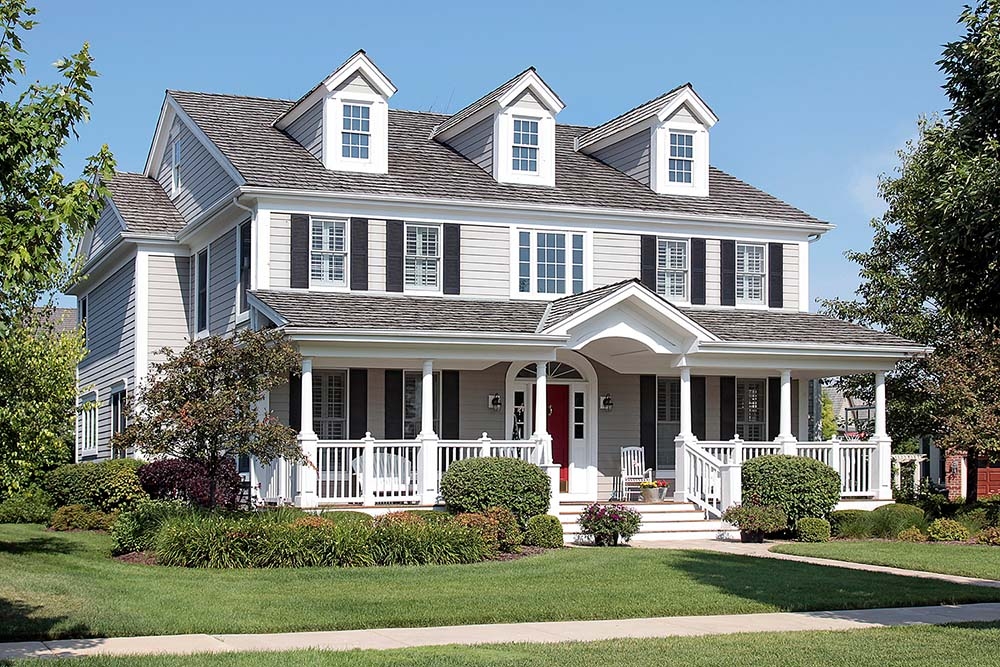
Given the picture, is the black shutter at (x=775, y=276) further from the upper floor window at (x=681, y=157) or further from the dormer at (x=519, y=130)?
the dormer at (x=519, y=130)

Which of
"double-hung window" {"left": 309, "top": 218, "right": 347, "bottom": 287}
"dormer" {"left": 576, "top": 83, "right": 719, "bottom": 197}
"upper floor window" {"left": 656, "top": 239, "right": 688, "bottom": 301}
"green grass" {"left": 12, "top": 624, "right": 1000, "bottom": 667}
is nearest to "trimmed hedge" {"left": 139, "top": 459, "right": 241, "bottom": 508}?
"double-hung window" {"left": 309, "top": 218, "right": 347, "bottom": 287}

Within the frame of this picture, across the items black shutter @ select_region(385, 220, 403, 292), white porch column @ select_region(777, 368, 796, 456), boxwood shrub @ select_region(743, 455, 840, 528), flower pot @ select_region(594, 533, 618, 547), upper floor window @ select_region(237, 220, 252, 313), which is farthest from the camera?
white porch column @ select_region(777, 368, 796, 456)

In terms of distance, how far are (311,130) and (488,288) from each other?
4929 millimetres

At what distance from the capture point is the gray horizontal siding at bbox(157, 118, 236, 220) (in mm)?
26159

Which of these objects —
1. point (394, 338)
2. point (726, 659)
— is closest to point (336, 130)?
point (394, 338)

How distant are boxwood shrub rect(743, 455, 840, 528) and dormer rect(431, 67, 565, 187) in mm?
7588

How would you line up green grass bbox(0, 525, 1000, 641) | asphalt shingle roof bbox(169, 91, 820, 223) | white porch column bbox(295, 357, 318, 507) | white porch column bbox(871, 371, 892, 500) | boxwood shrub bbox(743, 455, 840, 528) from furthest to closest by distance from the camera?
white porch column bbox(871, 371, 892, 500), asphalt shingle roof bbox(169, 91, 820, 223), boxwood shrub bbox(743, 455, 840, 528), white porch column bbox(295, 357, 318, 507), green grass bbox(0, 525, 1000, 641)

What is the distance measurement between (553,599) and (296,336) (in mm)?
8757

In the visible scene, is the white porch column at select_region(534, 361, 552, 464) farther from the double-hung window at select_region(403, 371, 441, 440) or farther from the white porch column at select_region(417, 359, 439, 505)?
the double-hung window at select_region(403, 371, 441, 440)

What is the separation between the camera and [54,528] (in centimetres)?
2309

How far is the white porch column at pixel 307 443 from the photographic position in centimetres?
2189

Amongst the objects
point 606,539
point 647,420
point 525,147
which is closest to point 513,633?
point 606,539

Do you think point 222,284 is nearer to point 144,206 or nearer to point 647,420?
point 144,206

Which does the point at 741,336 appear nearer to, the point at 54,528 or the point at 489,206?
the point at 489,206
